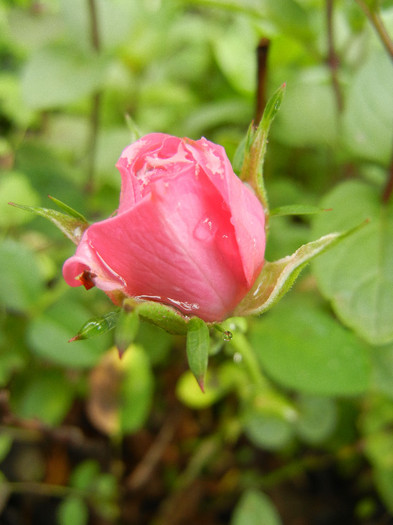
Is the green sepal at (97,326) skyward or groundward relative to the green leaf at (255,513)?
skyward

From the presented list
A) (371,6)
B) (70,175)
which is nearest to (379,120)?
(371,6)

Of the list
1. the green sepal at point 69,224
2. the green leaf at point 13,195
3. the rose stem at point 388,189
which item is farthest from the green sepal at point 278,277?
the green leaf at point 13,195

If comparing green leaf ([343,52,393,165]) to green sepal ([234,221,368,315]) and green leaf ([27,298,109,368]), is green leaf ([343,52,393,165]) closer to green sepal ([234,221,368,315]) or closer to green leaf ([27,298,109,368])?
green sepal ([234,221,368,315])

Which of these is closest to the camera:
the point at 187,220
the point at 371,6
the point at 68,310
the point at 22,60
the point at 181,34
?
the point at 187,220

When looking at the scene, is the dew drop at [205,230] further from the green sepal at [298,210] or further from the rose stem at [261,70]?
the rose stem at [261,70]

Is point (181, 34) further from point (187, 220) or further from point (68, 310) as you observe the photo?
point (187, 220)

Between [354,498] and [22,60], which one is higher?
[22,60]
